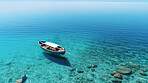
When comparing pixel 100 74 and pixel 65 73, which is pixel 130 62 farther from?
pixel 65 73

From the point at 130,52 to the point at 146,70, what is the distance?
1004 centimetres

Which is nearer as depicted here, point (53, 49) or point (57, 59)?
point (57, 59)

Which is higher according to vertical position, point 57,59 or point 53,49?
point 53,49

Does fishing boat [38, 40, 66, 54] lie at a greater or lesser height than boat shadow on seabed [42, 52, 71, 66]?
greater

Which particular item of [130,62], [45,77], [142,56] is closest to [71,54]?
[45,77]

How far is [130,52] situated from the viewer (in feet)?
119

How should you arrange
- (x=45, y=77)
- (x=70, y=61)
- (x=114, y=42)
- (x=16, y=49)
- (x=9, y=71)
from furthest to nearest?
(x=114, y=42) < (x=16, y=49) < (x=70, y=61) < (x=9, y=71) < (x=45, y=77)

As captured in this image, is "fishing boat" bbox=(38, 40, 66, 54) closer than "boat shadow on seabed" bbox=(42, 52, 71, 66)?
No

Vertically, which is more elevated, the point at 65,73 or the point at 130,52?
the point at 130,52

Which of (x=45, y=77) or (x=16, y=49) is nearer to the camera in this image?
(x=45, y=77)

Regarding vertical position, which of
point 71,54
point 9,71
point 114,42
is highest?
point 114,42

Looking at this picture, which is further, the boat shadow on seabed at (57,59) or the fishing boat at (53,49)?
the fishing boat at (53,49)

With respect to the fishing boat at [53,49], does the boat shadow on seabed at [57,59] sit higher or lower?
lower

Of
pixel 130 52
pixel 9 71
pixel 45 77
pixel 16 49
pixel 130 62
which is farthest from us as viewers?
pixel 16 49
